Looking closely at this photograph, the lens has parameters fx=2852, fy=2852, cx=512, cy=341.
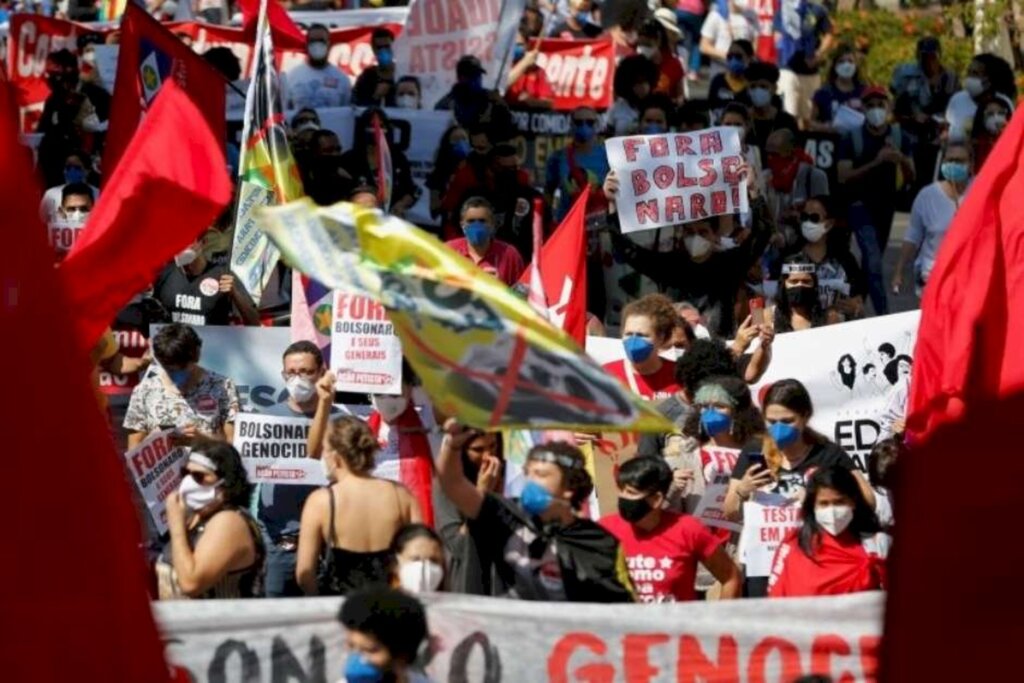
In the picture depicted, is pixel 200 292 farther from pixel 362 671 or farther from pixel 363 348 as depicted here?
pixel 362 671

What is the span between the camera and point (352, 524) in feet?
30.6

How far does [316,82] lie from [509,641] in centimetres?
1211

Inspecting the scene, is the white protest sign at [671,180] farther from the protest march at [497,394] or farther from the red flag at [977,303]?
the red flag at [977,303]

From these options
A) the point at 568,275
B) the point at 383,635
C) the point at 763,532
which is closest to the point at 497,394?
the point at 383,635

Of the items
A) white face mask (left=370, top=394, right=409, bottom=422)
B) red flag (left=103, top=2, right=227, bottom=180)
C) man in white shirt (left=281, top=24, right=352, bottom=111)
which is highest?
man in white shirt (left=281, top=24, right=352, bottom=111)

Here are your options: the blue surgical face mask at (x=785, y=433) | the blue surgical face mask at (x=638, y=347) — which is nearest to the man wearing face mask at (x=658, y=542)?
the blue surgical face mask at (x=785, y=433)

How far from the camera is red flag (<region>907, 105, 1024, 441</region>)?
34.3 ft

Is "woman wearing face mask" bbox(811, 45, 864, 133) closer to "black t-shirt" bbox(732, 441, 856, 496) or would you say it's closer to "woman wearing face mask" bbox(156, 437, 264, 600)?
"black t-shirt" bbox(732, 441, 856, 496)

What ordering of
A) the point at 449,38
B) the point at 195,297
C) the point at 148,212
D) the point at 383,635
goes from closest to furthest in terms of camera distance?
the point at 383,635 < the point at 148,212 < the point at 195,297 < the point at 449,38

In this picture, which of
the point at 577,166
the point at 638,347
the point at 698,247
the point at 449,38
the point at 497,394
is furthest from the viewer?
the point at 449,38

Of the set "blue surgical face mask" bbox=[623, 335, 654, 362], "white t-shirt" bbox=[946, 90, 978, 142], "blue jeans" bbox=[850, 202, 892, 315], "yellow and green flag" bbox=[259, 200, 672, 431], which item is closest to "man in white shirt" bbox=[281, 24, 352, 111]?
"white t-shirt" bbox=[946, 90, 978, 142]

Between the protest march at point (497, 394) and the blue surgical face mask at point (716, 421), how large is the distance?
0.01 m

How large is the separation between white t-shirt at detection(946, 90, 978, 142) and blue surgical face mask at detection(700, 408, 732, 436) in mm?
8273

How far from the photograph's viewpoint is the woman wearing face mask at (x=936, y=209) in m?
15.9
